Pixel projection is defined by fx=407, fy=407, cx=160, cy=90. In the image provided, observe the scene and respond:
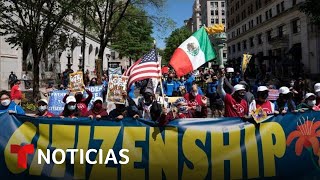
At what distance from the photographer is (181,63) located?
9.12m

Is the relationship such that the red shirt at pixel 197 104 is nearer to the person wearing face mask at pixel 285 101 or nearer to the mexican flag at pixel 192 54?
the mexican flag at pixel 192 54

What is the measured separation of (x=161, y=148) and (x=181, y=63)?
3.27 meters

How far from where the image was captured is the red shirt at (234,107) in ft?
24.4

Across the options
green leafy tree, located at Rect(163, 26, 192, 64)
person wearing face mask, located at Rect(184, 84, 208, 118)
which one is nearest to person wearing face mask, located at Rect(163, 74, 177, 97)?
person wearing face mask, located at Rect(184, 84, 208, 118)

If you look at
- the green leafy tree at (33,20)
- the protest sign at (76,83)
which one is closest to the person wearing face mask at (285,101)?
the protest sign at (76,83)

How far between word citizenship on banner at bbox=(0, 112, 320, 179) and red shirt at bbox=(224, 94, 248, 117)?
89cm

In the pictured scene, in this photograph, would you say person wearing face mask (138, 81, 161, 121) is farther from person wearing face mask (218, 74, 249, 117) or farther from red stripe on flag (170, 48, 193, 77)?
person wearing face mask (218, 74, 249, 117)

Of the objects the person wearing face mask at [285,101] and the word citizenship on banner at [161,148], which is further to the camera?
the person wearing face mask at [285,101]

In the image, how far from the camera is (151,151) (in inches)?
245

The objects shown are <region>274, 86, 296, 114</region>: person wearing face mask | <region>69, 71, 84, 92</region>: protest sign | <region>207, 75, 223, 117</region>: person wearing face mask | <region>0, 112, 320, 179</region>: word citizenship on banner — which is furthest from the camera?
<region>207, 75, 223, 117</region>: person wearing face mask

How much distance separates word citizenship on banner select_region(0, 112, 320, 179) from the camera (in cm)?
611

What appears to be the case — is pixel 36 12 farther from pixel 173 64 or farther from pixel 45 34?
pixel 173 64

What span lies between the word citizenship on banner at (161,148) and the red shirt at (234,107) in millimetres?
891

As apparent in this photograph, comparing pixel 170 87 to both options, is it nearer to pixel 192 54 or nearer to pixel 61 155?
pixel 192 54
